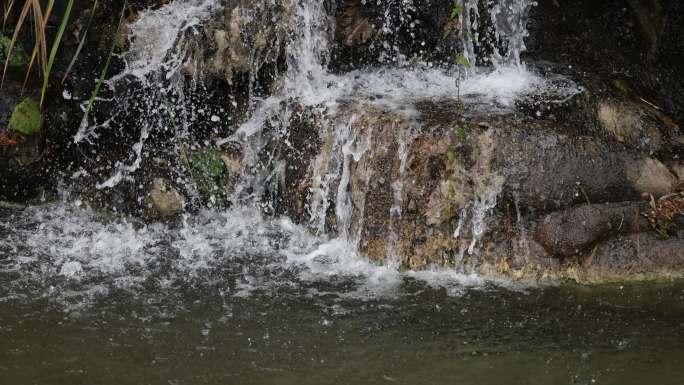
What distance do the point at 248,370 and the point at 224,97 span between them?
2.88 metres

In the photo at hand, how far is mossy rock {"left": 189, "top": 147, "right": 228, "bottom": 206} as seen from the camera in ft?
19.0

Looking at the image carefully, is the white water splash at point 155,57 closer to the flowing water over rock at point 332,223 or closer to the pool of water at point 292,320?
the flowing water over rock at point 332,223

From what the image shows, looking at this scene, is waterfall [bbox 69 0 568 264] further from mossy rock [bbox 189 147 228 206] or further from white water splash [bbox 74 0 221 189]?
mossy rock [bbox 189 147 228 206]

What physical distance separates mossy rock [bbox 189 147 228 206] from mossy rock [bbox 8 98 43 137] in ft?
4.01

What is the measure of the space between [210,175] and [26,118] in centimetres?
147

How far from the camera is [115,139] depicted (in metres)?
5.96

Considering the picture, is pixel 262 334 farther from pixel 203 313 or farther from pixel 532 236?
pixel 532 236

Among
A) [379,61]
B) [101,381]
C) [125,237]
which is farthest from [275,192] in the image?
[101,381]

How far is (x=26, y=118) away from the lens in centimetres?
570

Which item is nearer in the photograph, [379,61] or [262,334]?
[262,334]

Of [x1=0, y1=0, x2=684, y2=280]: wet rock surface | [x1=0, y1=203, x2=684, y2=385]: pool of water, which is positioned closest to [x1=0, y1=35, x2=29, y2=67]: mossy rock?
[x1=0, y1=0, x2=684, y2=280]: wet rock surface

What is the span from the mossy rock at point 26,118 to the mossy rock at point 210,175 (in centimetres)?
122

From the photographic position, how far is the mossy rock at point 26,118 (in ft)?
18.6

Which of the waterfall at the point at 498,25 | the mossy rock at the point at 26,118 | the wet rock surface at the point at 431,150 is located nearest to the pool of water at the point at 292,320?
the wet rock surface at the point at 431,150
